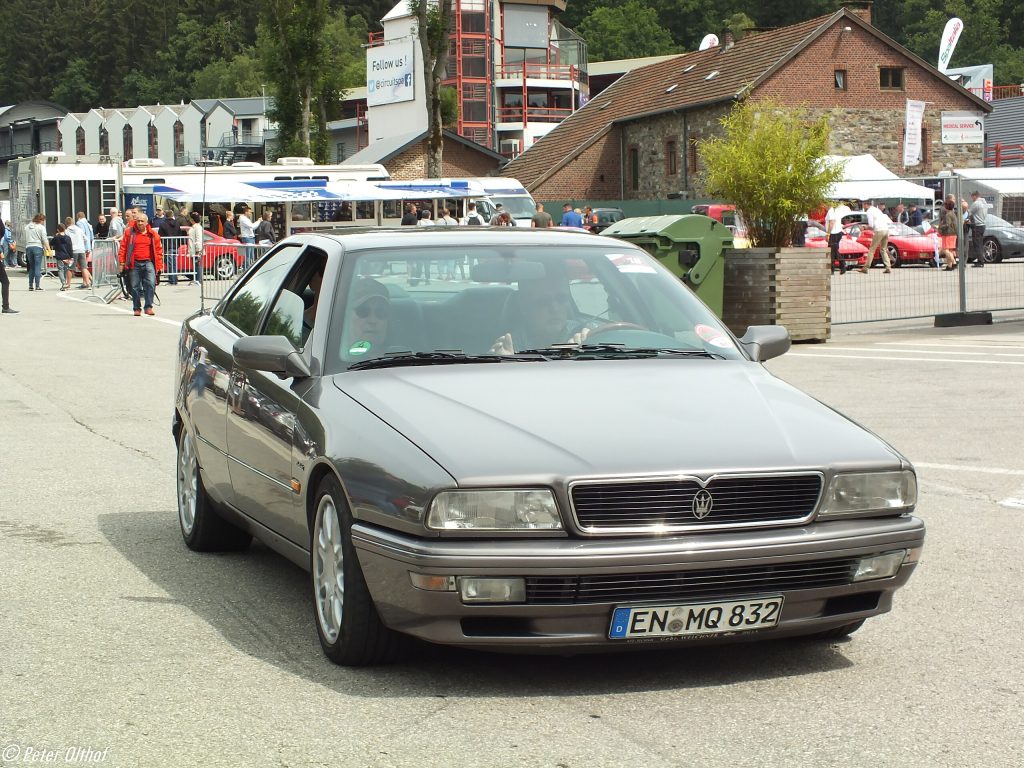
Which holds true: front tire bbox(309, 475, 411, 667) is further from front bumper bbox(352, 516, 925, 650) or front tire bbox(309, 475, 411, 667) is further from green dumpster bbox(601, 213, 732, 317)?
green dumpster bbox(601, 213, 732, 317)

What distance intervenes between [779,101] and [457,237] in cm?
4994

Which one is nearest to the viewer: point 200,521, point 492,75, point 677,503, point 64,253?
point 677,503

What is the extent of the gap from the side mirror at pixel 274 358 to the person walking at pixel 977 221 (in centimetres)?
2889

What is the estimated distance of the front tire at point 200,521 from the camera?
23.7ft

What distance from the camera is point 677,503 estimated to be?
4.70 meters

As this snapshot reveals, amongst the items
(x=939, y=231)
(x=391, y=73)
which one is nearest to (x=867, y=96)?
(x=939, y=231)

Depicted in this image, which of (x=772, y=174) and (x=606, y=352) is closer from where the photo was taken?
(x=606, y=352)

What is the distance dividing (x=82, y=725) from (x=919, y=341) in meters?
16.6

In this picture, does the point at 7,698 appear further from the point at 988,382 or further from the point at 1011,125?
the point at 1011,125

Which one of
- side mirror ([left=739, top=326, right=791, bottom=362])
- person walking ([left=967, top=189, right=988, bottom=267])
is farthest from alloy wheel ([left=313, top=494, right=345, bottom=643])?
person walking ([left=967, top=189, right=988, bottom=267])

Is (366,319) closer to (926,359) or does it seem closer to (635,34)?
(926,359)

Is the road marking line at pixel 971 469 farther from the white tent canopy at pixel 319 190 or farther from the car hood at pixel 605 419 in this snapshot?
the white tent canopy at pixel 319 190

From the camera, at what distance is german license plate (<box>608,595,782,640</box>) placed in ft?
15.5

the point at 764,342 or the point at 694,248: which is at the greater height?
the point at 694,248
